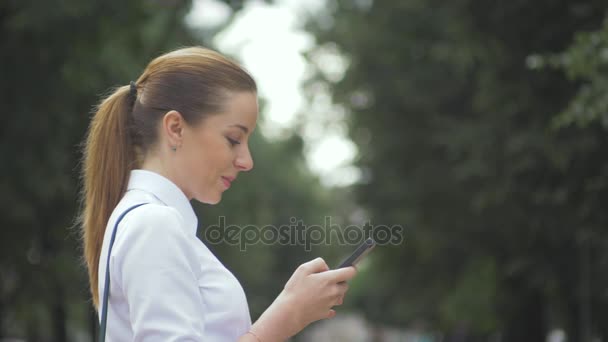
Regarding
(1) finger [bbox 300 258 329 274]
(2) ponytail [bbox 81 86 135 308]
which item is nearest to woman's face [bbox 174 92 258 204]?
(2) ponytail [bbox 81 86 135 308]

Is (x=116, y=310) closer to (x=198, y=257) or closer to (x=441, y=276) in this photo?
(x=198, y=257)

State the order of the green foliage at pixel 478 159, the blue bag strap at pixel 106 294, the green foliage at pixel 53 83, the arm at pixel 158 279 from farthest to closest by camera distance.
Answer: the green foliage at pixel 478 159, the green foliage at pixel 53 83, the blue bag strap at pixel 106 294, the arm at pixel 158 279

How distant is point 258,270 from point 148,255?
28861 mm

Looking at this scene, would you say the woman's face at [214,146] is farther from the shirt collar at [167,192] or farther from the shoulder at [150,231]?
the shoulder at [150,231]

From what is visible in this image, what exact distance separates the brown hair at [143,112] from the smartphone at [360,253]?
Result: 475mm

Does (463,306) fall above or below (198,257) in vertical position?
above

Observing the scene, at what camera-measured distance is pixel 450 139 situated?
1605 centimetres

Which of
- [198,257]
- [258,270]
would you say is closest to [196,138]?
[198,257]

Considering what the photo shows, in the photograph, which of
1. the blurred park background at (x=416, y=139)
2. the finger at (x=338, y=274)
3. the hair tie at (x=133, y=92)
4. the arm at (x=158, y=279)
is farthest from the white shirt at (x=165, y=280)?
the blurred park background at (x=416, y=139)

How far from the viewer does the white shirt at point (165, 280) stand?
1.93 metres

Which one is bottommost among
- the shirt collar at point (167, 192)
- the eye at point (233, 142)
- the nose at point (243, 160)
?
the shirt collar at point (167, 192)

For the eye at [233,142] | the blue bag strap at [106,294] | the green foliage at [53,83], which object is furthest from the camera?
the green foliage at [53,83]

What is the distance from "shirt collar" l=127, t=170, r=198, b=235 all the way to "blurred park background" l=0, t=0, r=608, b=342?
240 inches

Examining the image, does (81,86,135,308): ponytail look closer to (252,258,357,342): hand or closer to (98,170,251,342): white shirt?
(98,170,251,342): white shirt
